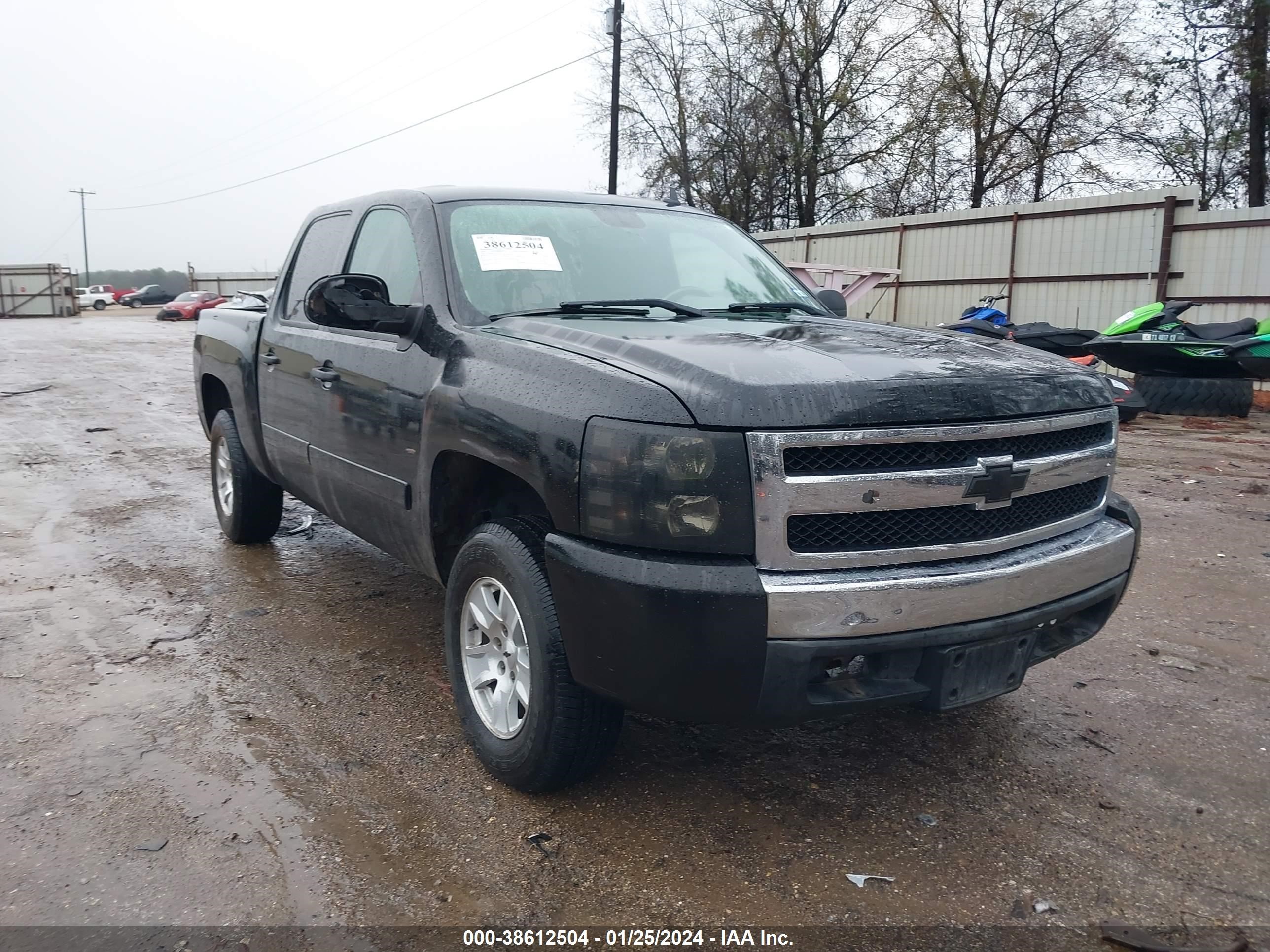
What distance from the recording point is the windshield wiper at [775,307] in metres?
3.76

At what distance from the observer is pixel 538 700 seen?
2770 mm

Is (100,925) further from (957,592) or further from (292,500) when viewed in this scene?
(292,500)

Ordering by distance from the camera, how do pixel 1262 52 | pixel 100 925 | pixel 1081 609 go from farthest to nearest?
1. pixel 1262 52
2. pixel 1081 609
3. pixel 100 925

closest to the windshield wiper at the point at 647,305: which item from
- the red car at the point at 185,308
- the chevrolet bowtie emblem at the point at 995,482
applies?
the chevrolet bowtie emblem at the point at 995,482

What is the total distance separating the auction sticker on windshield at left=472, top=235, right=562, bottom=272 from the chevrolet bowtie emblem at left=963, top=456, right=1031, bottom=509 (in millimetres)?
1763

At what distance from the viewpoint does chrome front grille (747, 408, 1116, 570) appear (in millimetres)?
2408

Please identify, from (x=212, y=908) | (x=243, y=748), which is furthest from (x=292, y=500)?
(x=212, y=908)

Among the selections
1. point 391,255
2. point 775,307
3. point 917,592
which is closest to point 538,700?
point 917,592

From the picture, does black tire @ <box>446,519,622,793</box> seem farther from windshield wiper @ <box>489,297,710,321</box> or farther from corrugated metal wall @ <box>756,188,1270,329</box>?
corrugated metal wall @ <box>756,188,1270,329</box>

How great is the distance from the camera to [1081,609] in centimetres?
290

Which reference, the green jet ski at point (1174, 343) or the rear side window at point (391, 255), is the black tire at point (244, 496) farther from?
the green jet ski at point (1174, 343)

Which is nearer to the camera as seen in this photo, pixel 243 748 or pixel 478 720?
pixel 478 720

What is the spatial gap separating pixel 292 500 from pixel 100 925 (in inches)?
208

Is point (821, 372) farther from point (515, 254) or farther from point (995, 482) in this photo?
point (515, 254)
